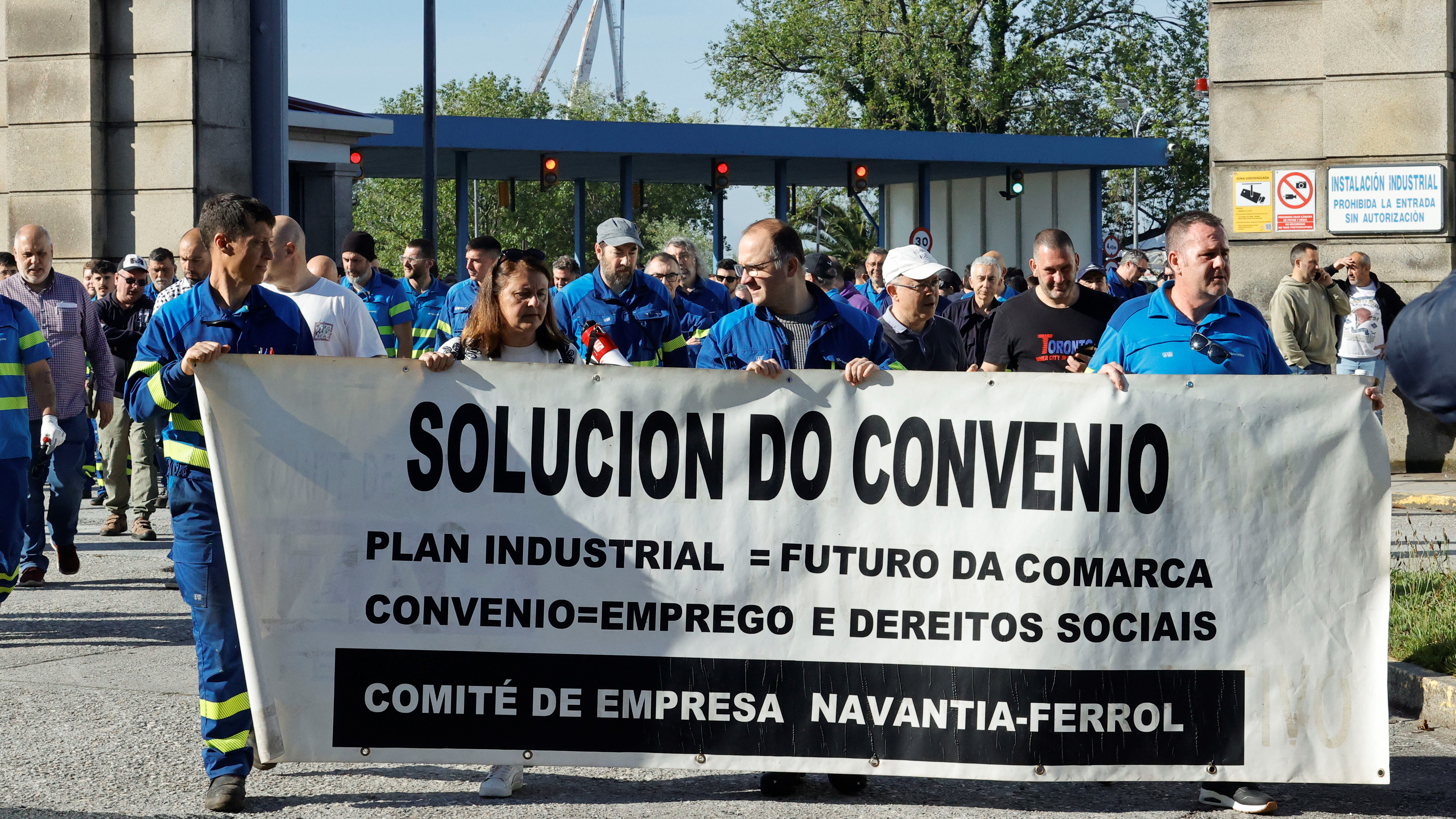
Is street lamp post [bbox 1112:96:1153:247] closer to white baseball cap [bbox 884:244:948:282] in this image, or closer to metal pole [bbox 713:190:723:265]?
metal pole [bbox 713:190:723:265]

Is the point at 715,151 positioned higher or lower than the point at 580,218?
higher

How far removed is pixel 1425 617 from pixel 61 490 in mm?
7277

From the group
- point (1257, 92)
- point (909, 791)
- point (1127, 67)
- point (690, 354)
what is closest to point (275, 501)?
point (909, 791)

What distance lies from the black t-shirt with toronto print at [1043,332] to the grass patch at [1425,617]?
1702 millimetres

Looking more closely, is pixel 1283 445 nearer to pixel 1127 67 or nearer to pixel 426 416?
pixel 426 416

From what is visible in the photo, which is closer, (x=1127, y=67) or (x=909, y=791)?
(x=909, y=791)

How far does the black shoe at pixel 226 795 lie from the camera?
507cm

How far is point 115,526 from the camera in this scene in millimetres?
11648

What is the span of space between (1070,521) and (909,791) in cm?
109

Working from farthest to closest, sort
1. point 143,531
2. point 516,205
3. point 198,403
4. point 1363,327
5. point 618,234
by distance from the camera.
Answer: point 516,205 → point 1363,327 → point 143,531 → point 618,234 → point 198,403

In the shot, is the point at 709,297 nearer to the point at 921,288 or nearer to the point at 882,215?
the point at 921,288

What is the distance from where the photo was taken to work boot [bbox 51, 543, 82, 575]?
31.2ft

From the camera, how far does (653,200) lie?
303 feet

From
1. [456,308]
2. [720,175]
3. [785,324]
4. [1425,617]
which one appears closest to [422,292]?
[456,308]
